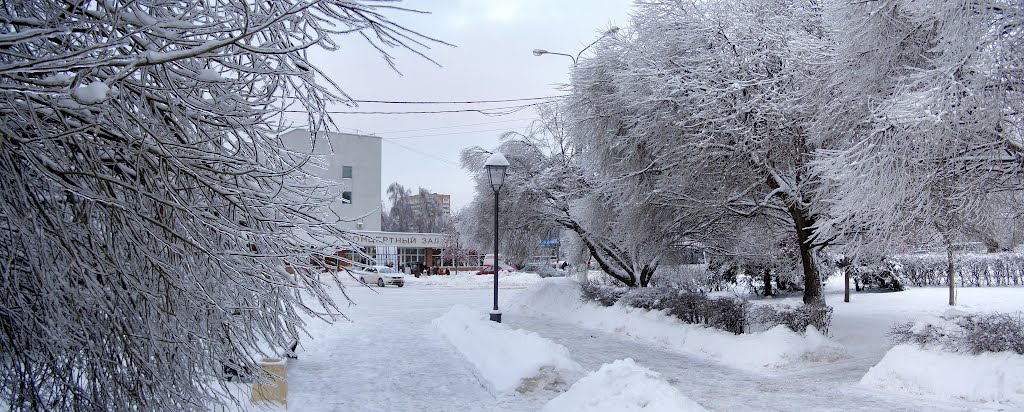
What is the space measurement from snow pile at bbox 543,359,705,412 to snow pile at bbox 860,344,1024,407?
11.9ft

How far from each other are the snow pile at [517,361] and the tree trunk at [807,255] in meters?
6.17

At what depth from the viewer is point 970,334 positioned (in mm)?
8789

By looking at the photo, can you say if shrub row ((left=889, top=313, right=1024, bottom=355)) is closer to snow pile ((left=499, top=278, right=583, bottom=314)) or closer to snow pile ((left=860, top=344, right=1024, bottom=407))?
snow pile ((left=860, top=344, right=1024, bottom=407))

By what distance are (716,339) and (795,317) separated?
1372 mm

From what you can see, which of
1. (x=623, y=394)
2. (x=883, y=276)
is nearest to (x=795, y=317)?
(x=623, y=394)

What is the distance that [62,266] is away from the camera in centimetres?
279

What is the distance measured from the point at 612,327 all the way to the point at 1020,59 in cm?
1009

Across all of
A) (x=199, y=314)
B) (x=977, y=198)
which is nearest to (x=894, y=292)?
(x=977, y=198)

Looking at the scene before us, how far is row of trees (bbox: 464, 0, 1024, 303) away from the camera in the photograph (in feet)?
26.7

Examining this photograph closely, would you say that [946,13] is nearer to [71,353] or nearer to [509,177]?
[71,353]

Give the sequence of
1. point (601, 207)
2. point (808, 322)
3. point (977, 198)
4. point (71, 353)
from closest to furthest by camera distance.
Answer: point (71, 353) < point (977, 198) < point (808, 322) < point (601, 207)

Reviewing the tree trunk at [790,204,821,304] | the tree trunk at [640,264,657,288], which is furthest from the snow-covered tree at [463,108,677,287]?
the tree trunk at [790,204,821,304]

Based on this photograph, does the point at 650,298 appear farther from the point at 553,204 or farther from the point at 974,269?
the point at 974,269

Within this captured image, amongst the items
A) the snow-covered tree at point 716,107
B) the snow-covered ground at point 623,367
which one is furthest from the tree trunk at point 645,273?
the snow-covered tree at point 716,107
